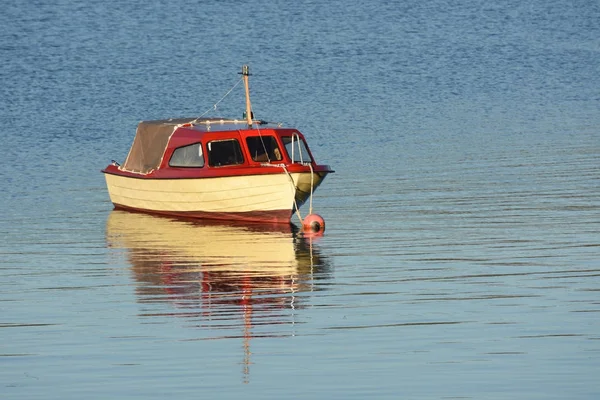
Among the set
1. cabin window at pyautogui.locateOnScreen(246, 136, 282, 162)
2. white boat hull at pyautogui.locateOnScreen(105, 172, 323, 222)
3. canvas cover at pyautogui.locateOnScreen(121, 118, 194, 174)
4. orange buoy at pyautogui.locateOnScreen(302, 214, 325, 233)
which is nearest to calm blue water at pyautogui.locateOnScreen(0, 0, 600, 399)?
orange buoy at pyautogui.locateOnScreen(302, 214, 325, 233)

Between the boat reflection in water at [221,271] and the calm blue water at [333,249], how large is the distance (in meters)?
0.08

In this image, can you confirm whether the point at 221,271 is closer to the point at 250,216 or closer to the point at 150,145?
the point at 250,216

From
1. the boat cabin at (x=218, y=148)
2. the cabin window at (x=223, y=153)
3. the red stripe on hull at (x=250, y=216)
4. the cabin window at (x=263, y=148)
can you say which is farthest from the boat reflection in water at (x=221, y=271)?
the cabin window at (x=263, y=148)

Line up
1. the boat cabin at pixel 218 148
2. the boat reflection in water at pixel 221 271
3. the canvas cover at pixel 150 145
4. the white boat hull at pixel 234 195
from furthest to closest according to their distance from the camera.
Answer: the canvas cover at pixel 150 145 → the boat cabin at pixel 218 148 → the white boat hull at pixel 234 195 → the boat reflection in water at pixel 221 271

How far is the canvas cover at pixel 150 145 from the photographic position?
3247 cm

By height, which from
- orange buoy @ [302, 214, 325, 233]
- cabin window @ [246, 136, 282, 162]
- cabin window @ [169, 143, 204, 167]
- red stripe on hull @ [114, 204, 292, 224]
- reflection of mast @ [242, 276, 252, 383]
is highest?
reflection of mast @ [242, 276, 252, 383]

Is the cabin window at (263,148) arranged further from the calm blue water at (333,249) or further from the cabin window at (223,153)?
the calm blue water at (333,249)

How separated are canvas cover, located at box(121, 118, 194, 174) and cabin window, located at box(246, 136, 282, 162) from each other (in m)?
2.41

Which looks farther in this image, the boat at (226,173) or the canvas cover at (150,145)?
the canvas cover at (150,145)

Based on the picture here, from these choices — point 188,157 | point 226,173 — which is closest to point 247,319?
point 226,173

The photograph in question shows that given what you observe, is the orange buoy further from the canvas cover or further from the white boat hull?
the canvas cover

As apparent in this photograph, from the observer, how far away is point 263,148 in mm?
30781

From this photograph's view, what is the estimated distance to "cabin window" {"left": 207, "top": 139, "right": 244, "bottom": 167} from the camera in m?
30.8

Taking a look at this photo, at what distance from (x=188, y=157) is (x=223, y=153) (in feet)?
3.30
